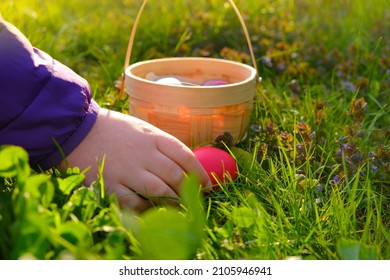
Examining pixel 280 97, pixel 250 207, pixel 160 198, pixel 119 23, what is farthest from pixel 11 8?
pixel 250 207

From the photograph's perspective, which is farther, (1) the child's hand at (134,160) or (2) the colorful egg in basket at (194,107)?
(2) the colorful egg in basket at (194,107)

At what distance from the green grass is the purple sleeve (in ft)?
0.32

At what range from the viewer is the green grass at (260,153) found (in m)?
1.30

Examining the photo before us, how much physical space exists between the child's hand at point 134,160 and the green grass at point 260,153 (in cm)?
8

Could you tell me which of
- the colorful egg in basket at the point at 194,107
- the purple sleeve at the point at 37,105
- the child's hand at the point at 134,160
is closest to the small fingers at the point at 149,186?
the child's hand at the point at 134,160

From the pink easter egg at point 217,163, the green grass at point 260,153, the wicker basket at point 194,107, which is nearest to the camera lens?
the green grass at point 260,153

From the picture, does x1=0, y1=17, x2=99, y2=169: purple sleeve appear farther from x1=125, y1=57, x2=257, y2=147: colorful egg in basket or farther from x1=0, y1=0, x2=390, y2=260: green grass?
x1=125, y1=57, x2=257, y2=147: colorful egg in basket

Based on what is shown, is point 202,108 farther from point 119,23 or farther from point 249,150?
point 119,23

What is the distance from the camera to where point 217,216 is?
1789 millimetres

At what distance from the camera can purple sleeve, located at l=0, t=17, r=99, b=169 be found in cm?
169

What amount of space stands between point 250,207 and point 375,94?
1.29m

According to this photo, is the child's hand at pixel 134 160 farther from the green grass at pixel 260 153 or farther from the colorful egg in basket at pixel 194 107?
the colorful egg in basket at pixel 194 107

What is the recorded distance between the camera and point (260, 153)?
6.83 feet

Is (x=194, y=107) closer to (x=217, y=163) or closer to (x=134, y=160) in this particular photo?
(x=217, y=163)
